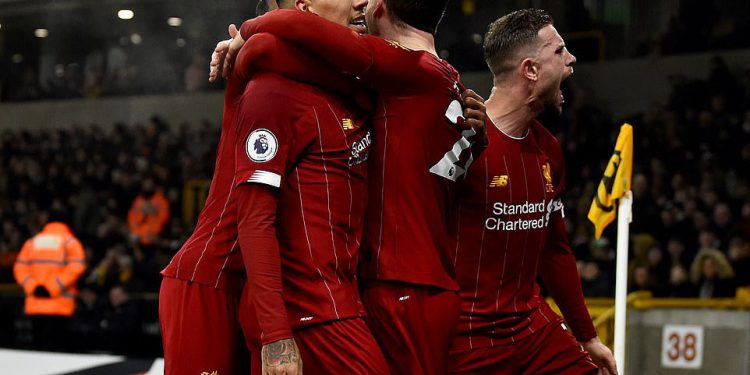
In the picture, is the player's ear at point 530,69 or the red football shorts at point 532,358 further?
the player's ear at point 530,69

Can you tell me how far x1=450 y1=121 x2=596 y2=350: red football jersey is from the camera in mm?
3666

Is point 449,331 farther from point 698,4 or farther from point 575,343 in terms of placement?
point 698,4

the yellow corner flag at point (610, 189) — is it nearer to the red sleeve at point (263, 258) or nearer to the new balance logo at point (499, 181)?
the new balance logo at point (499, 181)

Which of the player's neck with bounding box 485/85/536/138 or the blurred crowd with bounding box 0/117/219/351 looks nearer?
the player's neck with bounding box 485/85/536/138

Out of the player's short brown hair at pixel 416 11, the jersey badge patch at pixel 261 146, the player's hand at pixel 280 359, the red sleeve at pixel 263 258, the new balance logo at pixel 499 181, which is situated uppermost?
the player's short brown hair at pixel 416 11

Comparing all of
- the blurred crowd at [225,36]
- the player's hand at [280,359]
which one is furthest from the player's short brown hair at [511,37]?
the blurred crowd at [225,36]

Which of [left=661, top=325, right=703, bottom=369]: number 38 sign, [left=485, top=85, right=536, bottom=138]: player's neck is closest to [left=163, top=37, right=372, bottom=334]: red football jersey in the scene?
[left=485, top=85, right=536, bottom=138]: player's neck

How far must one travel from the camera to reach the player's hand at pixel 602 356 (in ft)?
12.9

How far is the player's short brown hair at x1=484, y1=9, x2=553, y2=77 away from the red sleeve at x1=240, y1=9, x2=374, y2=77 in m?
1.18

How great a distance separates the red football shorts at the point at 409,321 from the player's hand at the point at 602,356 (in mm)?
1086

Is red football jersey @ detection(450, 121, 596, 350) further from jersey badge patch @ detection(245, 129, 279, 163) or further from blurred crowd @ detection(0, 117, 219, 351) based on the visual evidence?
blurred crowd @ detection(0, 117, 219, 351)

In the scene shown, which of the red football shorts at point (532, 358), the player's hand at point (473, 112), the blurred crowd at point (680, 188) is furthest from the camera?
the blurred crowd at point (680, 188)

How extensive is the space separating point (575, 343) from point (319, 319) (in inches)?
52.8

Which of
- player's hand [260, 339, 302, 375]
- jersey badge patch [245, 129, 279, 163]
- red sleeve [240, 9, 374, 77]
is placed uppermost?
red sleeve [240, 9, 374, 77]
